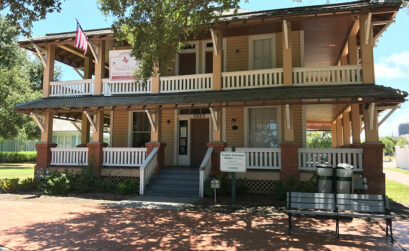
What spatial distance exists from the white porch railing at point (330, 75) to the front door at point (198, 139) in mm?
4966

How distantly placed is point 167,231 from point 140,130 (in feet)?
29.6

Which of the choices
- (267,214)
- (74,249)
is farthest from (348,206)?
(74,249)

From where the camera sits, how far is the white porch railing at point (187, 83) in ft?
41.1

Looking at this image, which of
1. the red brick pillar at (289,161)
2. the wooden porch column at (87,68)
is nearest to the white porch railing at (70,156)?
the wooden porch column at (87,68)

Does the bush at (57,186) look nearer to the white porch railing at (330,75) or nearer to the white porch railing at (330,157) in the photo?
the white porch railing at (330,157)

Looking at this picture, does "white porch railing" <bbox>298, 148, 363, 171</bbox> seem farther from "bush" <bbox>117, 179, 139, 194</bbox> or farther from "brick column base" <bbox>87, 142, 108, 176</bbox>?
"brick column base" <bbox>87, 142, 108, 176</bbox>

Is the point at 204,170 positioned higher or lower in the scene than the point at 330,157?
lower

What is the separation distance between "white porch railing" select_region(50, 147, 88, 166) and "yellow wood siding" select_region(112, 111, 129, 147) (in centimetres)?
190

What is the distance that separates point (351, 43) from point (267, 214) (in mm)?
8503

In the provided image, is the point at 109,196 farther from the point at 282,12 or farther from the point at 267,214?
the point at 282,12

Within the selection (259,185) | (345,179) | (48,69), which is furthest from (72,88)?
(345,179)

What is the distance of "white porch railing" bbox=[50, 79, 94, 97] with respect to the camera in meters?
13.8

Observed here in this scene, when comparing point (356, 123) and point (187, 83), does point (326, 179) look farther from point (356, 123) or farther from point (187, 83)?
point (187, 83)

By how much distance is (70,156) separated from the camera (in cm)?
1359
